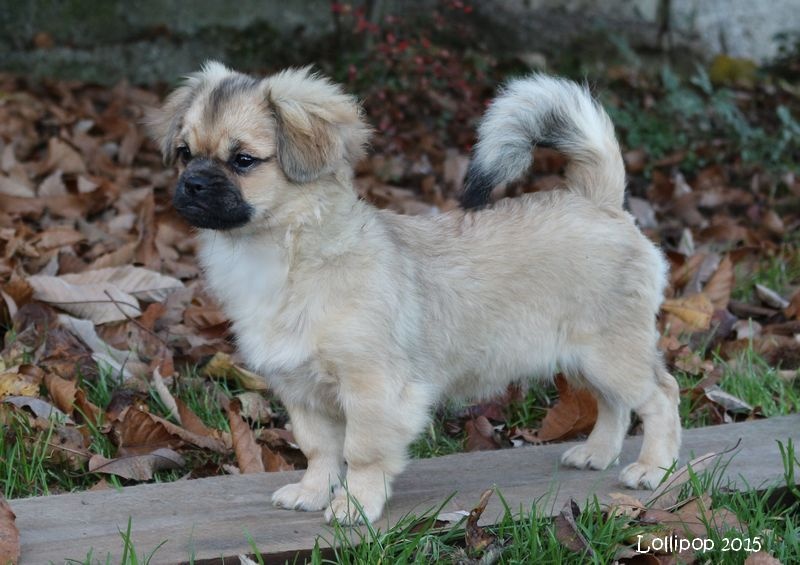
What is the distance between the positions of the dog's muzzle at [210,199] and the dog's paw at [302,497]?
83 cm

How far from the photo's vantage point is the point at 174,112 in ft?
11.5

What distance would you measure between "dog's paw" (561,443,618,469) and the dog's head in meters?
1.25

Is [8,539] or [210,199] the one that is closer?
[8,539]

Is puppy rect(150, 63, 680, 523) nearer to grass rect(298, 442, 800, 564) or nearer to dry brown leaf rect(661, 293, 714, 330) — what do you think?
grass rect(298, 442, 800, 564)

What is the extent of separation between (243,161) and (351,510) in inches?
41.6

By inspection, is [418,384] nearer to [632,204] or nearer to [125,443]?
[125,443]

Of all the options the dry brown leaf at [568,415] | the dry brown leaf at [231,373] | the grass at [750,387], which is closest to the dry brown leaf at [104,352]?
the dry brown leaf at [231,373]

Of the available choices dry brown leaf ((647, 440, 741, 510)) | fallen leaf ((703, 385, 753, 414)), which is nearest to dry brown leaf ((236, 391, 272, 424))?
dry brown leaf ((647, 440, 741, 510))

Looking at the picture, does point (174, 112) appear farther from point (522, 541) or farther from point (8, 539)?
point (522, 541)

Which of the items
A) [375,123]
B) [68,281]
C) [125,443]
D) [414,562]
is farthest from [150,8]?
[414,562]

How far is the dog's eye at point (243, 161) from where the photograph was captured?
10.3 feet

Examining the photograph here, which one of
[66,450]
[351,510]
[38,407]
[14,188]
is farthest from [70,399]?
[14,188]

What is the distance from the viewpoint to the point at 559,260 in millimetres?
3521

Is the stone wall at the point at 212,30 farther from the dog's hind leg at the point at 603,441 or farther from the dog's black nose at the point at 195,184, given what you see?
the dog's black nose at the point at 195,184
